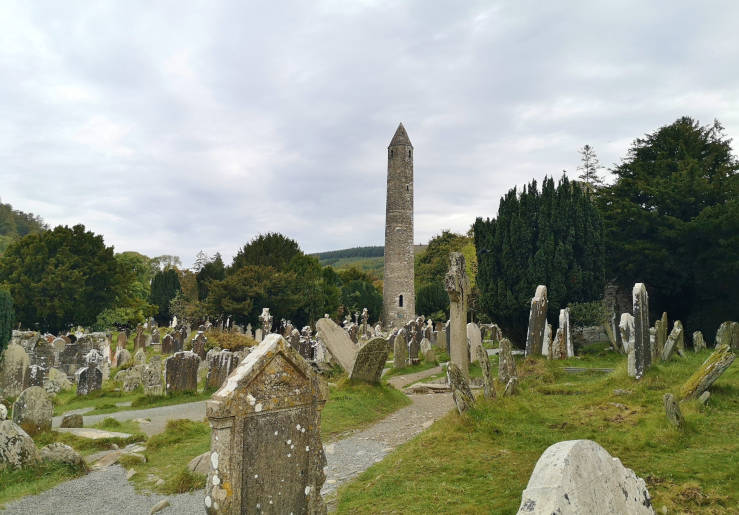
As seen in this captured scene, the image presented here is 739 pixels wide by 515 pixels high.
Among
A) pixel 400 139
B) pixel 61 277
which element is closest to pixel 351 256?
pixel 400 139

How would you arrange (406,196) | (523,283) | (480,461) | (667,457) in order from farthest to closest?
(406,196) < (523,283) < (480,461) < (667,457)

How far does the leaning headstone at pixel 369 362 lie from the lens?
1146cm

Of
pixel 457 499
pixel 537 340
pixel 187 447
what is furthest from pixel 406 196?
pixel 457 499

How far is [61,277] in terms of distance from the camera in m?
28.7

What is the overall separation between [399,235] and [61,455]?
109ft

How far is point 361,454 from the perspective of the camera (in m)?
7.33

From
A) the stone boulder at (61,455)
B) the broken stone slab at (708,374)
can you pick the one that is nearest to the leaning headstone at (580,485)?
the broken stone slab at (708,374)

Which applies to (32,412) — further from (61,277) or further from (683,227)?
(61,277)

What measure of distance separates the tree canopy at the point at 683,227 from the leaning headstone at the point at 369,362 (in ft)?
43.5

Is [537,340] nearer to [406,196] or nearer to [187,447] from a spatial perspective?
[187,447]

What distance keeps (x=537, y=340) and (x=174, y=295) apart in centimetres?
4317

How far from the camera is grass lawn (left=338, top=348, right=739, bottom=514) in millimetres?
4527

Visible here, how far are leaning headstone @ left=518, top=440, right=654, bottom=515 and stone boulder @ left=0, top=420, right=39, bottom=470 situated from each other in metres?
7.60

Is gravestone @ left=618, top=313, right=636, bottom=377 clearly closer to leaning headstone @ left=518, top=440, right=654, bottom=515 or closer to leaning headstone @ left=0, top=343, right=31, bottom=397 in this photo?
leaning headstone @ left=518, top=440, right=654, bottom=515
